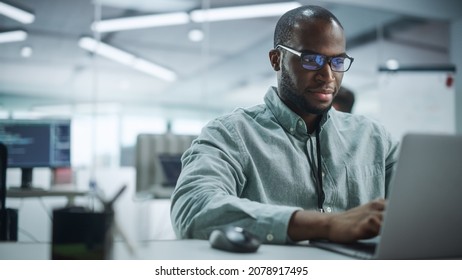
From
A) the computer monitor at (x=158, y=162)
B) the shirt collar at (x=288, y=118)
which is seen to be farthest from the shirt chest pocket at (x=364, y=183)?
the computer monitor at (x=158, y=162)

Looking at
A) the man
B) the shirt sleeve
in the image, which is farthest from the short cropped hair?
the shirt sleeve

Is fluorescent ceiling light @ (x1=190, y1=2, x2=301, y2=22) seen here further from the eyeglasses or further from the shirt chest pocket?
the shirt chest pocket

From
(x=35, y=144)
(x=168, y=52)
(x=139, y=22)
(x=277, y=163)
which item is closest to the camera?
(x=277, y=163)

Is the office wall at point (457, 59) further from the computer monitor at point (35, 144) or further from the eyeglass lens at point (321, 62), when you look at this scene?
the eyeglass lens at point (321, 62)

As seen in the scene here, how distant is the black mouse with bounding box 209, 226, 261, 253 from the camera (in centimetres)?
77

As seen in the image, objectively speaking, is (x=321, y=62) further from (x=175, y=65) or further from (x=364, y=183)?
(x=175, y=65)

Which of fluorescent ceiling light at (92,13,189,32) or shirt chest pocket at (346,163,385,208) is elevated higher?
fluorescent ceiling light at (92,13,189,32)

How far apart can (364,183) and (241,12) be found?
291cm

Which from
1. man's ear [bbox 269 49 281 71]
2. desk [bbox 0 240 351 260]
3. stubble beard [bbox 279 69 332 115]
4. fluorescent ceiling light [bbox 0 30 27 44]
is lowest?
desk [bbox 0 240 351 260]

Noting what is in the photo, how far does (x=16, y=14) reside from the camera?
3.41 metres

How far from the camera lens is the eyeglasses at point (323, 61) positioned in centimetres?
116

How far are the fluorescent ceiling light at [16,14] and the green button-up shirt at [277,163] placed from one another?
2.71 metres

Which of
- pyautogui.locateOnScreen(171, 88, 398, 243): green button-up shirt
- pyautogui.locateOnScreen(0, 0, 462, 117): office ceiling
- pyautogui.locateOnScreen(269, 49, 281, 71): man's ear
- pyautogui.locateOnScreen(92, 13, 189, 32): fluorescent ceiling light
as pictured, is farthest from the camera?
pyautogui.locateOnScreen(92, 13, 189, 32): fluorescent ceiling light

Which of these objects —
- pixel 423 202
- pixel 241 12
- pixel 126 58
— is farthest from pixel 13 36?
pixel 423 202
